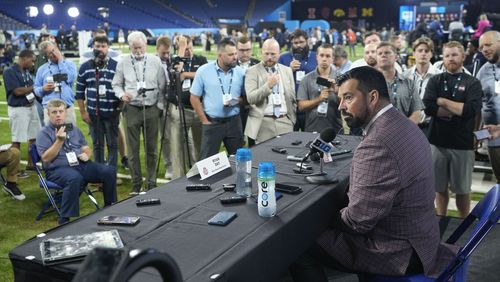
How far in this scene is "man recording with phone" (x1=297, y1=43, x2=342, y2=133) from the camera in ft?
16.9

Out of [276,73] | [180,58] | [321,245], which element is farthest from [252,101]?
[321,245]

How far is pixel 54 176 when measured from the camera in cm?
453

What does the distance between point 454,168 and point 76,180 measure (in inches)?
125

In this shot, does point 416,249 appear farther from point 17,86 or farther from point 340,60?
point 17,86

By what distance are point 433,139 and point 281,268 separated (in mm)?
2472

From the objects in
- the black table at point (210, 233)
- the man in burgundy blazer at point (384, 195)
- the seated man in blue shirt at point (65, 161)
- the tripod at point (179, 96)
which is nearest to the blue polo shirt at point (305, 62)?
the tripod at point (179, 96)

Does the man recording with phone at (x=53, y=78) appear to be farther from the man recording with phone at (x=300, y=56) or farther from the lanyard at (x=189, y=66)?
the man recording with phone at (x=300, y=56)

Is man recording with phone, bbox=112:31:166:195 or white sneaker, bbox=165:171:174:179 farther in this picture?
white sneaker, bbox=165:171:174:179

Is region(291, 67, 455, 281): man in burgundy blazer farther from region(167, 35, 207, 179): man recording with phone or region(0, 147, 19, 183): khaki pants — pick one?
region(0, 147, 19, 183): khaki pants

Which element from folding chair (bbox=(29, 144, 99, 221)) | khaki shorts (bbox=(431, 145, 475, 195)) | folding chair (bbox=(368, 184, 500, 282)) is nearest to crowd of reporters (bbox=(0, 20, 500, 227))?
khaki shorts (bbox=(431, 145, 475, 195))

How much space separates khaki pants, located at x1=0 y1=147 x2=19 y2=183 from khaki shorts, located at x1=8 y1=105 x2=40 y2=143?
3.38 ft

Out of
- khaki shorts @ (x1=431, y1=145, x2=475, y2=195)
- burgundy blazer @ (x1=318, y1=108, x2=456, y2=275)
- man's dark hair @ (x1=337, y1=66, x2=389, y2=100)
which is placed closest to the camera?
burgundy blazer @ (x1=318, y1=108, x2=456, y2=275)

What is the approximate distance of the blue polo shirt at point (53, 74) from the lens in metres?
6.18

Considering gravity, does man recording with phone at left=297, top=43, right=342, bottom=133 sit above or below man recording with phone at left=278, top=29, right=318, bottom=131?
below
